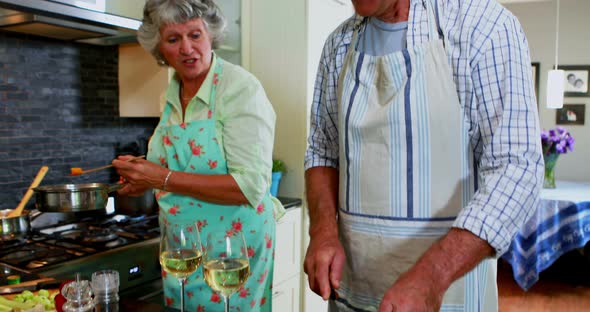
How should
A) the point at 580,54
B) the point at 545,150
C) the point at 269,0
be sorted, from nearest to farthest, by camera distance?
the point at 269,0
the point at 545,150
the point at 580,54

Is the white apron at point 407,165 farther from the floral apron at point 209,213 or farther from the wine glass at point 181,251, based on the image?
the floral apron at point 209,213

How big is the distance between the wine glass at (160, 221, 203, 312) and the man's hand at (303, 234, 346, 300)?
0.22 metres

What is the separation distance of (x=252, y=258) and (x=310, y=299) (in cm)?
138

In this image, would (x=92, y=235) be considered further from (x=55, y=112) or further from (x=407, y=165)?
(x=407, y=165)

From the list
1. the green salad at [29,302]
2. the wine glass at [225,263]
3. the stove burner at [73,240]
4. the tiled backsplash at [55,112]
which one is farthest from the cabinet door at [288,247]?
the wine glass at [225,263]

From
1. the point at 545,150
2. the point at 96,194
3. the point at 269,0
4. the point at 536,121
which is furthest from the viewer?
the point at 545,150

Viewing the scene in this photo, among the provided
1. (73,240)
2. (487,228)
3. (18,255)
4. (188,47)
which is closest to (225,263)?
(487,228)

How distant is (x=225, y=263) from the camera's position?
38.4 inches

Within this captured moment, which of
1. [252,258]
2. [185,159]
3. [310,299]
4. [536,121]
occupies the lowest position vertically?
[310,299]

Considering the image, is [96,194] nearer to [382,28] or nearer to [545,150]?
[382,28]

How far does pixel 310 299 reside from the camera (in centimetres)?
303

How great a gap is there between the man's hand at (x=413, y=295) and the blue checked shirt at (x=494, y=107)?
12 centimetres

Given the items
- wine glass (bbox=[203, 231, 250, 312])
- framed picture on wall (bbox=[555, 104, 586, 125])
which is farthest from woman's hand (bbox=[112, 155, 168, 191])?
framed picture on wall (bbox=[555, 104, 586, 125])

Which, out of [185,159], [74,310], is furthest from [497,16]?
[185,159]
